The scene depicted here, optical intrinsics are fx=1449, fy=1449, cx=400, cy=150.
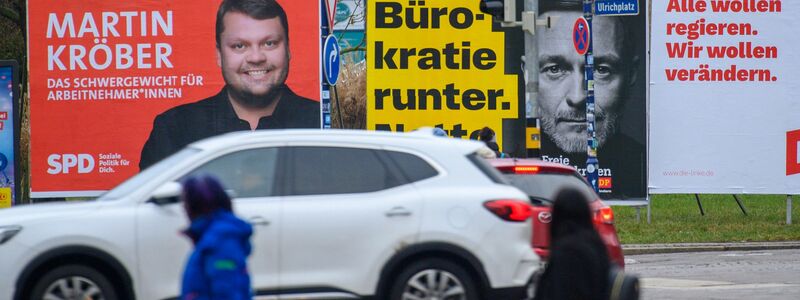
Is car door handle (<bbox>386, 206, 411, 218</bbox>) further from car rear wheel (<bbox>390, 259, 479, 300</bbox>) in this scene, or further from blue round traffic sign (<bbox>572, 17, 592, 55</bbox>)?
blue round traffic sign (<bbox>572, 17, 592, 55</bbox>)

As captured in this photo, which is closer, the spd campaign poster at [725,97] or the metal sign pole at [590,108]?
the metal sign pole at [590,108]

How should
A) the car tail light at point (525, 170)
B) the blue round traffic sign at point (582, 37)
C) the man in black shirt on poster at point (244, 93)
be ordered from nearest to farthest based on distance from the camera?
the car tail light at point (525, 170), the blue round traffic sign at point (582, 37), the man in black shirt on poster at point (244, 93)

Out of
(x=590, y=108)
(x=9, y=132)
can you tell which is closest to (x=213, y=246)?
(x=9, y=132)

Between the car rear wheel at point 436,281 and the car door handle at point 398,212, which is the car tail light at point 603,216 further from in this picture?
the car door handle at point 398,212

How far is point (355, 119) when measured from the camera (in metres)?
46.3

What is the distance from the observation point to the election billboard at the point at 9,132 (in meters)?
20.6

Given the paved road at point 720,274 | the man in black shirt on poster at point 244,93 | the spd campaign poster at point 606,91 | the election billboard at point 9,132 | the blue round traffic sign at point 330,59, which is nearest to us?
the paved road at point 720,274

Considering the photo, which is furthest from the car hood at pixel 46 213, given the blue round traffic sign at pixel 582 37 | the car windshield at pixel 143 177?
the blue round traffic sign at pixel 582 37

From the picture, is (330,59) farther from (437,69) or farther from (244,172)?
(244,172)

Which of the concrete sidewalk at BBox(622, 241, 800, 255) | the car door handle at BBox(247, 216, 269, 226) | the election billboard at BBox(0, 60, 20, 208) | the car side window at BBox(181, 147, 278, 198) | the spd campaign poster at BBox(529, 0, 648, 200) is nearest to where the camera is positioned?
the car door handle at BBox(247, 216, 269, 226)

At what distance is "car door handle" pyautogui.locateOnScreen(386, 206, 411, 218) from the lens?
32.9 feet

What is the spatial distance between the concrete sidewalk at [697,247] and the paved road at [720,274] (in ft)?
1.06

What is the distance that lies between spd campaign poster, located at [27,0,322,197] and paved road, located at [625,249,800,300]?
7.70m

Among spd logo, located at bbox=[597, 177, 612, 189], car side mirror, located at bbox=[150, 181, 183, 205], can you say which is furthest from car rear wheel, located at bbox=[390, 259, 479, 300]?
spd logo, located at bbox=[597, 177, 612, 189]
